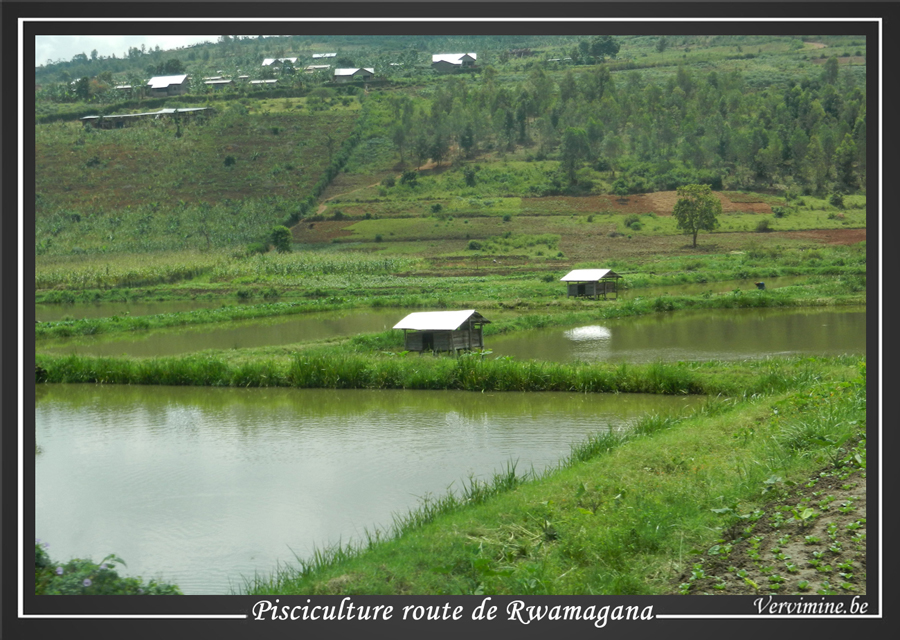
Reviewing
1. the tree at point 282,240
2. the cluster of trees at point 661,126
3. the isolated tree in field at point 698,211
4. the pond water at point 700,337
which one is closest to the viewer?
the pond water at point 700,337

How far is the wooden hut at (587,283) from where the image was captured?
25.2 meters

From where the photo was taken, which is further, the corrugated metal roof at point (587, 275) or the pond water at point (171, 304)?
the pond water at point (171, 304)

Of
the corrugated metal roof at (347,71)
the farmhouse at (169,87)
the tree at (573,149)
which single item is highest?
the corrugated metal roof at (347,71)

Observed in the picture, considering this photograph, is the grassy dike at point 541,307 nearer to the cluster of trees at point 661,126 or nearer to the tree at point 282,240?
the tree at point 282,240

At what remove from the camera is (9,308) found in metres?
3.60

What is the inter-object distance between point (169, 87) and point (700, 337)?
2819 inches

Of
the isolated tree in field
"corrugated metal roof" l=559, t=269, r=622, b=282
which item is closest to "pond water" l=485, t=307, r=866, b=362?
"corrugated metal roof" l=559, t=269, r=622, b=282

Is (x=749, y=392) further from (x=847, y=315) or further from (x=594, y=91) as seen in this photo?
(x=594, y=91)

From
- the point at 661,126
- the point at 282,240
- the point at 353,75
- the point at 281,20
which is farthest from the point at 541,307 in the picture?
the point at 353,75

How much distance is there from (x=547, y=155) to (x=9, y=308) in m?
61.2

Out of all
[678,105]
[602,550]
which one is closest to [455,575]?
[602,550]

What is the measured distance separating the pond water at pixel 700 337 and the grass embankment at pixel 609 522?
797cm

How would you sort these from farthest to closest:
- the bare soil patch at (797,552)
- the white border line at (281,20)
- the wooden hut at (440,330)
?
1. the wooden hut at (440,330)
2. the bare soil patch at (797,552)
3. the white border line at (281,20)

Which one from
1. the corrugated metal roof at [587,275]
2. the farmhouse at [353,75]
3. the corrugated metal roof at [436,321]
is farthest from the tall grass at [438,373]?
the farmhouse at [353,75]
